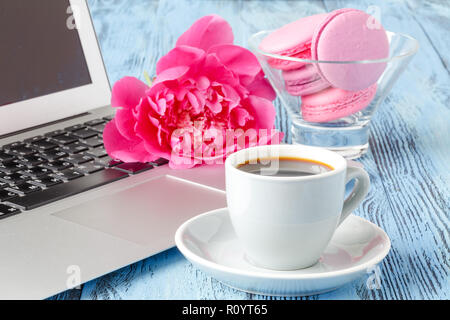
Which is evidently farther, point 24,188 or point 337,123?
point 337,123

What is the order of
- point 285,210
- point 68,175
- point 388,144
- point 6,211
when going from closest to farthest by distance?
point 285,210, point 6,211, point 68,175, point 388,144

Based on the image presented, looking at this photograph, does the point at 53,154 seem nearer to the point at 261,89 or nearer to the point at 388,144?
the point at 261,89

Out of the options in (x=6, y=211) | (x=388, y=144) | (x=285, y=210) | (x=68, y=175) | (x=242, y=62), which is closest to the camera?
(x=285, y=210)

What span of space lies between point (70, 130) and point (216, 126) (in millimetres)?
236

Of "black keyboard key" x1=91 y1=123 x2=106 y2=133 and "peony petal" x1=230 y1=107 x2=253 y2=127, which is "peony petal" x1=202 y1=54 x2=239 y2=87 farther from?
"black keyboard key" x1=91 y1=123 x2=106 y2=133

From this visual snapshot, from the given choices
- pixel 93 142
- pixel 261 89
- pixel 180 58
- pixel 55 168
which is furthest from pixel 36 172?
pixel 261 89

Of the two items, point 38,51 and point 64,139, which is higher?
point 38,51

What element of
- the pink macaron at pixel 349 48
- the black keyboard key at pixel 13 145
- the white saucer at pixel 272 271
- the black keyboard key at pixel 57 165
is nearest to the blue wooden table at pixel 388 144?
the white saucer at pixel 272 271

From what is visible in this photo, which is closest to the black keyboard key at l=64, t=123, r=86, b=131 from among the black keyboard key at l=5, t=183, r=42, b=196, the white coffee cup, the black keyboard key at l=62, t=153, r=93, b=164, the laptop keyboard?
the laptop keyboard

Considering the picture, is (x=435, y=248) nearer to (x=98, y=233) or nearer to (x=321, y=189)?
(x=321, y=189)

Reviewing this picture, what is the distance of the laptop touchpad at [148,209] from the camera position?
70 cm

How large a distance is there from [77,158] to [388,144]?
19.1 inches

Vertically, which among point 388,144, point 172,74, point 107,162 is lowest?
point 388,144

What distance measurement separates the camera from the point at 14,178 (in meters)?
0.83
